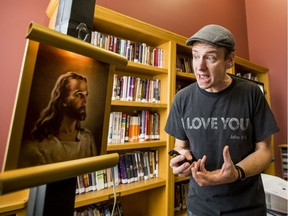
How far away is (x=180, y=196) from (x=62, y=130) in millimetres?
1715

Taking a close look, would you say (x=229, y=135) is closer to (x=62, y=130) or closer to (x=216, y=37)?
(x=216, y=37)

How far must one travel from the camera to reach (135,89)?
1.57 metres

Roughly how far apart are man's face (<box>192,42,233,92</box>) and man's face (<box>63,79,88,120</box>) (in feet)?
1.94

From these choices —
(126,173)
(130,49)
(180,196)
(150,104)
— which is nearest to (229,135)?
(150,104)

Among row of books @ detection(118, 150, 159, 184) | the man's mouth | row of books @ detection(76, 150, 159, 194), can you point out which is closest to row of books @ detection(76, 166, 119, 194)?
row of books @ detection(76, 150, 159, 194)

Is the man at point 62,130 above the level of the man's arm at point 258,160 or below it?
above

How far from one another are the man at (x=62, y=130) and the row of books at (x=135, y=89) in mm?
1004

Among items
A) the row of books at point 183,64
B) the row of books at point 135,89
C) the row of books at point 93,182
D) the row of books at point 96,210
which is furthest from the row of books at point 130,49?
the row of books at point 96,210

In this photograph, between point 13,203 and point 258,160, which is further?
point 13,203

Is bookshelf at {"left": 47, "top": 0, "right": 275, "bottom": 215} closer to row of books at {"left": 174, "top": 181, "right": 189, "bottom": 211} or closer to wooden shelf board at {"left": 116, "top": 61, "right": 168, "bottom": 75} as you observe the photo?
wooden shelf board at {"left": 116, "top": 61, "right": 168, "bottom": 75}

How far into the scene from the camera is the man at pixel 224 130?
793 millimetres

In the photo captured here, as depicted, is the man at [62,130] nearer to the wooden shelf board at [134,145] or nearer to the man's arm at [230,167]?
the man's arm at [230,167]

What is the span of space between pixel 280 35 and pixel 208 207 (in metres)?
3.08

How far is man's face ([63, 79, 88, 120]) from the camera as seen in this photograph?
393 mm
